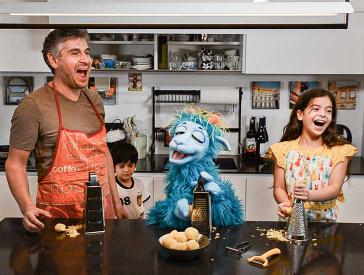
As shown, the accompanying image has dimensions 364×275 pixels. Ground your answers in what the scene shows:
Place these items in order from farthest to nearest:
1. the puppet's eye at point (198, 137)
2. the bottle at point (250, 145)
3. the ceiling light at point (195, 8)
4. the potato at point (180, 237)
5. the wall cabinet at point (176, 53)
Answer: the bottle at point (250, 145) < the wall cabinet at point (176, 53) < the puppet's eye at point (198, 137) < the potato at point (180, 237) < the ceiling light at point (195, 8)

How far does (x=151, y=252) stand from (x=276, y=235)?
452 mm

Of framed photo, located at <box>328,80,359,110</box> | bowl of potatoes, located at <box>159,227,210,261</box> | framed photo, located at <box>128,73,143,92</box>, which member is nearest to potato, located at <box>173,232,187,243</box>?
bowl of potatoes, located at <box>159,227,210,261</box>

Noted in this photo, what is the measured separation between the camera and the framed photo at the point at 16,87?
363 cm

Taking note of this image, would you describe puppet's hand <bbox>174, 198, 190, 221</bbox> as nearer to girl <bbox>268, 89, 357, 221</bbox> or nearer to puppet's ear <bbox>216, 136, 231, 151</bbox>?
puppet's ear <bbox>216, 136, 231, 151</bbox>

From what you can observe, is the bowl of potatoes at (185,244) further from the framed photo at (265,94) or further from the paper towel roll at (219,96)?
the framed photo at (265,94)

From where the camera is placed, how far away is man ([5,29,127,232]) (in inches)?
73.5

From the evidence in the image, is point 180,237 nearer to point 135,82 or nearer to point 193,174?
point 193,174

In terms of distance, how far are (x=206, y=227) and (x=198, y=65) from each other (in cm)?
200

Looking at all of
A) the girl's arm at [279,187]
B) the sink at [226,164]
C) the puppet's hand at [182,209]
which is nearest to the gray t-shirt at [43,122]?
the puppet's hand at [182,209]

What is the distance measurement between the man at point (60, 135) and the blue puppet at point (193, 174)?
1.30 feet

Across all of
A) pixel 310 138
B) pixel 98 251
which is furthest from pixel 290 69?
pixel 98 251

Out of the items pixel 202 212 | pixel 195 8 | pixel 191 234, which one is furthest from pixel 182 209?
pixel 195 8

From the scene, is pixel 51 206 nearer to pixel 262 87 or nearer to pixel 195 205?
pixel 195 205

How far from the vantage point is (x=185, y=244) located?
142 centimetres
